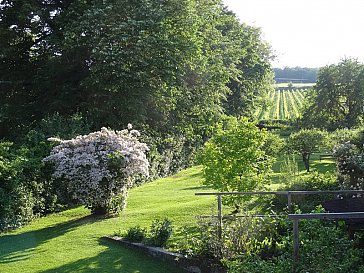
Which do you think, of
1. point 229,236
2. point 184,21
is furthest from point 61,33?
point 229,236

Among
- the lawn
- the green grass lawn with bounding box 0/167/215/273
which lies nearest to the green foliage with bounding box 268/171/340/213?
the lawn

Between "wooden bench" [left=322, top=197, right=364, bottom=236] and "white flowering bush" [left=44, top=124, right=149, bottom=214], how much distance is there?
652 cm

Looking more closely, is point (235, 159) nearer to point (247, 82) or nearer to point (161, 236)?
point (161, 236)

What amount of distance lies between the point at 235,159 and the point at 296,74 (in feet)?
356

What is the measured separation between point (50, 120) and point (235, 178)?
940 centimetres

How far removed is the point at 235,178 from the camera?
11922mm

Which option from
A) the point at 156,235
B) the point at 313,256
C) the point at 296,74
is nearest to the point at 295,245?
the point at 313,256

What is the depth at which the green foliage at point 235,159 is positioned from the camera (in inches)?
469

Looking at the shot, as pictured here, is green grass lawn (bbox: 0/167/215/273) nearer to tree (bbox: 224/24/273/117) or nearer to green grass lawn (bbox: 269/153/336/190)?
green grass lawn (bbox: 269/153/336/190)

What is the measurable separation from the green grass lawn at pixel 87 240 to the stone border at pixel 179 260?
0.15 m

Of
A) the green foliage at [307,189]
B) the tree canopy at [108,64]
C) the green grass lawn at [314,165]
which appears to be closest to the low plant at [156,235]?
the green foliage at [307,189]

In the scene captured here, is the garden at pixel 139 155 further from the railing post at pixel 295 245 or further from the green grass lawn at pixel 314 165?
the green grass lawn at pixel 314 165

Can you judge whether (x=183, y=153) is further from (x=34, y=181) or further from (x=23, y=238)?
(x=23, y=238)

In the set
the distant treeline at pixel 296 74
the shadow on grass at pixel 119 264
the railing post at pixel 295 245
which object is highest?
the distant treeline at pixel 296 74
